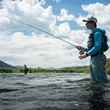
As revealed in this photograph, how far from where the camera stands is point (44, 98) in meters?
13.7

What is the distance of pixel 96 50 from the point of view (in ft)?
57.5

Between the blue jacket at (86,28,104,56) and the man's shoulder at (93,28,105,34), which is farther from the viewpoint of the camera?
the man's shoulder at (93,28,105,34)

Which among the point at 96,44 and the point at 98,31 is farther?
the point at 98,31

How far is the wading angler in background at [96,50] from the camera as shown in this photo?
1756cm

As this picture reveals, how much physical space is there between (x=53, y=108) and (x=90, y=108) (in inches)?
41.8

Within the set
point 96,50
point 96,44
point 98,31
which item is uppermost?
point 98,31

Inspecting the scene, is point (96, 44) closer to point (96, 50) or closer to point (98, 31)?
point (96, 50)

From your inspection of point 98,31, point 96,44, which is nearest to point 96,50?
point 96,44

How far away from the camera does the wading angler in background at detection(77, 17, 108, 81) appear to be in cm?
1756

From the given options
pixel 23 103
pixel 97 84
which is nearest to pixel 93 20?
pixel 97 84

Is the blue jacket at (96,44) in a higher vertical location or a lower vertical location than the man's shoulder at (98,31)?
lower

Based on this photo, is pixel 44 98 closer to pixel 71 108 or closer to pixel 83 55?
pixel 71 108

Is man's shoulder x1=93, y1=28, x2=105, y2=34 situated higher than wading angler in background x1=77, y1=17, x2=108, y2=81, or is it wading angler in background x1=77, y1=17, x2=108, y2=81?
man's shoulder x1=93, y1=28, x2=105, y2=34

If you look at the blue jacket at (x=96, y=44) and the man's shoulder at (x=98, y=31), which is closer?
the blue jacket at (x=96, y=44)
